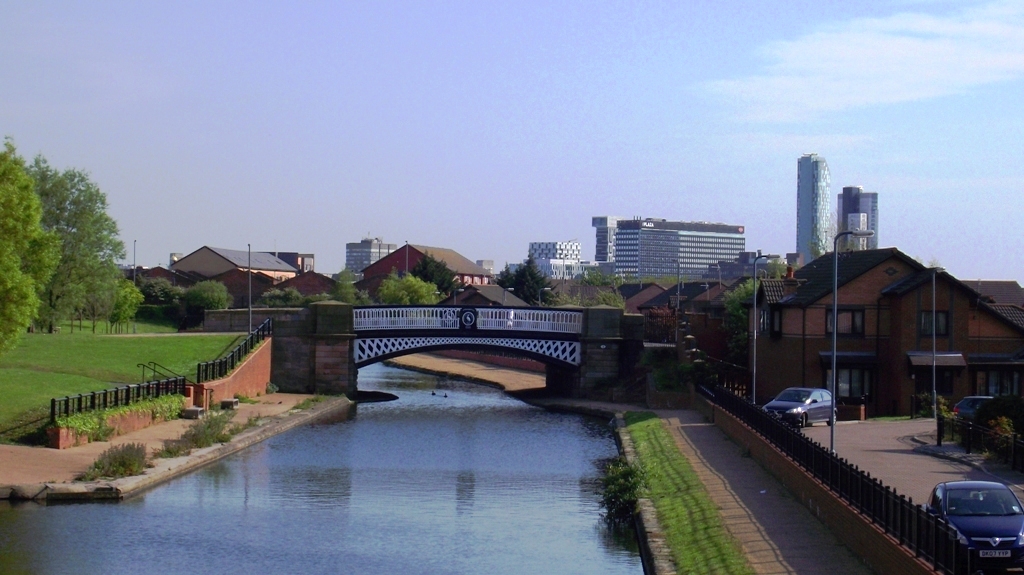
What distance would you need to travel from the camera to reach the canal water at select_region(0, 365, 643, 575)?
25453 mm

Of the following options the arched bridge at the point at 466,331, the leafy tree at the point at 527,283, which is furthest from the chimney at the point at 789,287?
the leafy tree at the point at 527,283

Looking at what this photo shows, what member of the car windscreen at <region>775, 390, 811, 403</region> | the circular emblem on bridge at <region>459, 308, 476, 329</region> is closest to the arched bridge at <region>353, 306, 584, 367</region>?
the circular emblem on bridge at <region>459, 308, 476, 329</region>

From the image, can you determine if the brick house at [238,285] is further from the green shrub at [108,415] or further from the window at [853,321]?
→ the window at [853,321]

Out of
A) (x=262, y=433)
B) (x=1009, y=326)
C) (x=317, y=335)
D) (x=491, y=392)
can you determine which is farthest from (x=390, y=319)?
(x=1009, y=326)

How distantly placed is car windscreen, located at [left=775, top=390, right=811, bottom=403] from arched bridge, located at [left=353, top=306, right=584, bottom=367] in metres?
22.3

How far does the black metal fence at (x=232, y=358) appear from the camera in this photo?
52500mm

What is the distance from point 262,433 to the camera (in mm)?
45719

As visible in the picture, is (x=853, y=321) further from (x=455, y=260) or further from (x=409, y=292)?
(x=455, y=260)

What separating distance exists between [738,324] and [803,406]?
19536mm

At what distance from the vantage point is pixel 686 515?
1083 inches

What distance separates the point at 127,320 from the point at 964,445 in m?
73.1

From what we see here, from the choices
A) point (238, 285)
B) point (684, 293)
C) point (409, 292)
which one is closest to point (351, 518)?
point (409, 292)

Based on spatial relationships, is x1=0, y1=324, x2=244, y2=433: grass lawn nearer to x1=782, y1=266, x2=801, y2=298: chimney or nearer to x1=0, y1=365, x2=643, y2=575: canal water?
x1=0, y1=365, x2=643, y2=575: canal water

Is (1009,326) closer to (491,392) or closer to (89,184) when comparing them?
(491,392)
